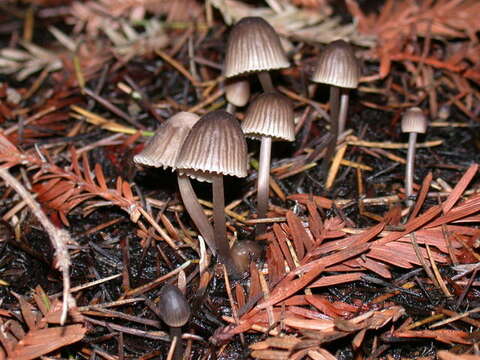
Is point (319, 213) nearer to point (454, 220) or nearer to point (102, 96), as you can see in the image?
point (454, 220)

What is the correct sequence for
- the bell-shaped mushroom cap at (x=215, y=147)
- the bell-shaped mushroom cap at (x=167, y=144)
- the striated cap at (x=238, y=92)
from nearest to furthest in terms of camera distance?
the bell-shaped mushroom cap at (x=215, y=147)
the bell-shaped mushroom cap at (x=167, y=144)
the striated cap at (x=238, y=92)

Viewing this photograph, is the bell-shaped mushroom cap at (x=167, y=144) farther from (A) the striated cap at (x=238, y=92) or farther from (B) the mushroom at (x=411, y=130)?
(B) the mushroom at (x=411, y=130)

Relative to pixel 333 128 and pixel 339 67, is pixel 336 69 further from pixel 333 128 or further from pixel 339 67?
pixel 333 128

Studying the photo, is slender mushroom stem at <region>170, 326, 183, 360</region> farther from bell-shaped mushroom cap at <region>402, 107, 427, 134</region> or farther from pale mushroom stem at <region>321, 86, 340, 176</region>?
bell-shaped mushroom cap at <region>402, 107, 427, 134</region>

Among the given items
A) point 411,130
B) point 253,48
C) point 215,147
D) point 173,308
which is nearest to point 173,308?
point 173,308

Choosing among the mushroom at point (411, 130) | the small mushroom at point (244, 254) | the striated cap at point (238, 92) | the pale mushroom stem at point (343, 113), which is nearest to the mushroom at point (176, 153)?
the small mushroom at point (244, 254)

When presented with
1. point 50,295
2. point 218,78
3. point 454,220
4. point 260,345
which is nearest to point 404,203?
point 454,220

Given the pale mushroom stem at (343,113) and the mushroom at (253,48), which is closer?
the mushroom at (253,48)
